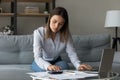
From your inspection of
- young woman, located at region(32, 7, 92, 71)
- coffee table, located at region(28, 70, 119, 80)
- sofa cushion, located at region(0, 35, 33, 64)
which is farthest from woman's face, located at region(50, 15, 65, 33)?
sofa cushion, located at region(0, 35, 33, 64)

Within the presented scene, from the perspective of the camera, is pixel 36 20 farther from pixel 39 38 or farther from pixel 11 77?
pixel 39 38

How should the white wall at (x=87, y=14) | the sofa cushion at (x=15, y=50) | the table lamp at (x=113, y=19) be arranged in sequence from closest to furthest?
the sofa cushion at (x=15, y=50) → the table lamp at (x=113, y=19) → the white wall at (x=87, y=14)

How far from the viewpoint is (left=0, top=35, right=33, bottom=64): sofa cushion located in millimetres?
3594

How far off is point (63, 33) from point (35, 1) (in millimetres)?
2335

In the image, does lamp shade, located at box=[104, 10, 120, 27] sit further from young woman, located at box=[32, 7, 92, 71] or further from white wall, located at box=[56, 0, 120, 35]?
young woman, located at box=[32, 7, 92, 71]

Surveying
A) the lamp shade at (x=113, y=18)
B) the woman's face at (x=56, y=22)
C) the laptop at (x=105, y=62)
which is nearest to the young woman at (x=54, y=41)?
the woman's face at (x=56, y=22)

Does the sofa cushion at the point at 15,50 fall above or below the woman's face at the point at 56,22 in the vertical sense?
below

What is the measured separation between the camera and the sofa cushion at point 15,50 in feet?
11.8

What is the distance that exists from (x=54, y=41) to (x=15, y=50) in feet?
3.60

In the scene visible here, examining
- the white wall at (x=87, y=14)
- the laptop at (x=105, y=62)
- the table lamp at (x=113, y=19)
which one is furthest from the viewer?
the white wall at (x=87, y=14)

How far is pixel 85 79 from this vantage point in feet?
6.00

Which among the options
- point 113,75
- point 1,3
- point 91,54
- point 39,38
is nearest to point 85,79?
point 113,75

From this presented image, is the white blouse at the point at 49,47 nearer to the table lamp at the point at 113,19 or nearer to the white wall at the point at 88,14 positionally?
the table lamp at the point at 113,19

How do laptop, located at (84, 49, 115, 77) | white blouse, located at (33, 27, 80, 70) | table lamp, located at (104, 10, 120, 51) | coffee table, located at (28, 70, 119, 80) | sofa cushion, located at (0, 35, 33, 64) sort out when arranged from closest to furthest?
1. coffee table, located at (28, 70, 119, 80)
2. laptop, located at (84, 49, 115, 77)
3. white blouse, located at (33, 27, 80, 70)
4. sofa cushion, located at (0, 35, 33, 64)
5. table lamp, located at (104, 10, 120, 51)
